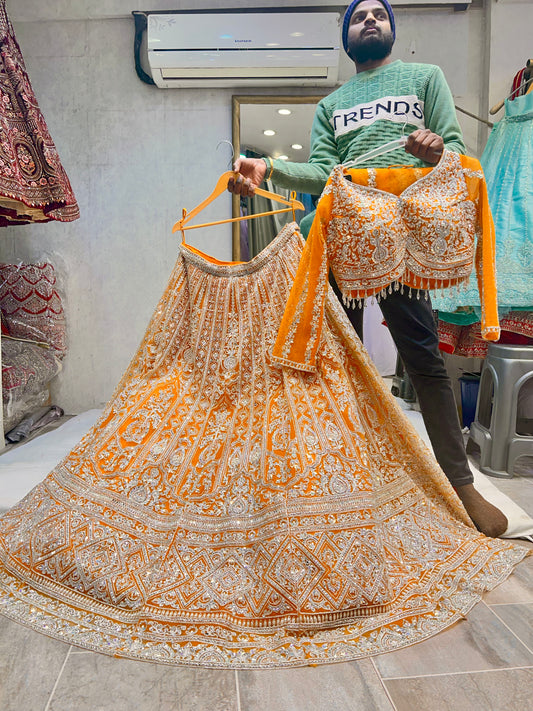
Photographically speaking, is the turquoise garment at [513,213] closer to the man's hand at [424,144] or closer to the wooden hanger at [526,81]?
the wooden hanger at [526,81]

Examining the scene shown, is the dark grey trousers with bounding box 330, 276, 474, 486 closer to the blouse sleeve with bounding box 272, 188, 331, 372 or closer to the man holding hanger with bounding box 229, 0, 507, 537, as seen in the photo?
the man holding hanger with bounding box 229, 0, 507, 537

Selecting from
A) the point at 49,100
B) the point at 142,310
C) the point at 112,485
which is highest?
the point at 49,100

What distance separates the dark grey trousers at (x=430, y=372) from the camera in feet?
5.23

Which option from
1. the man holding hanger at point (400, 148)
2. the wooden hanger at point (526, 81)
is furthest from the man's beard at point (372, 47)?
the wooden hanger at point (526, 81)

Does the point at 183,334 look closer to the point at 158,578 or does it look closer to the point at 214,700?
the point at 158,578

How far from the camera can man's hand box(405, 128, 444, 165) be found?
1381 millimetres

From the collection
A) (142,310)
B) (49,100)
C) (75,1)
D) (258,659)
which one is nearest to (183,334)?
(258,659)

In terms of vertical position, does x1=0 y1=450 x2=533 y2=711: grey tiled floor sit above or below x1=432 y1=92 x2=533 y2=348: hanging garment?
below

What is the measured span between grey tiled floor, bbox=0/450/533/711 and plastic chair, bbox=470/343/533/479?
4.02 feet

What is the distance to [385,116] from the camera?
1.56m

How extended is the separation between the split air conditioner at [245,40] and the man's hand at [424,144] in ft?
6.32

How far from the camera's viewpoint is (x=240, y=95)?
3.19 metres

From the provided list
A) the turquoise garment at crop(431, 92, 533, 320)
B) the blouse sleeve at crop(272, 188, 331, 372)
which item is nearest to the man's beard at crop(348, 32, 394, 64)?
the blouse sleeve at crop(272, 188, 331, 372)

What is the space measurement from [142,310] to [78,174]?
36.8 inches
